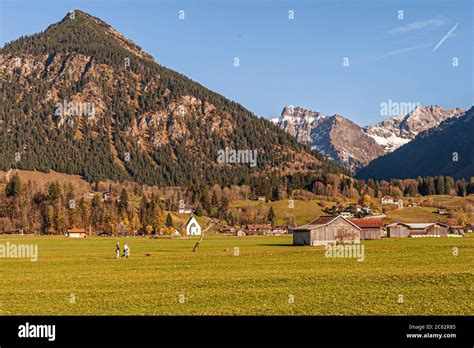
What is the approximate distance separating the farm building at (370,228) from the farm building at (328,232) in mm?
26620

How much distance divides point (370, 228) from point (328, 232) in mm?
33040

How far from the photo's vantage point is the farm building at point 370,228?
468 ft

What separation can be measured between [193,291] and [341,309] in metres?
11.9

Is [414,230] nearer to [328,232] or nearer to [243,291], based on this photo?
[328,232]

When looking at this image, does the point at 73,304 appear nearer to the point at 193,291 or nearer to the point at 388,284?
the point at 193,291

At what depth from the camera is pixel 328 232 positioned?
114 meters

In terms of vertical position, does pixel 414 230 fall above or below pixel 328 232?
below

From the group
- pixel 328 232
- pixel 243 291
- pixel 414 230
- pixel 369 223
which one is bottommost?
pixel 414 230

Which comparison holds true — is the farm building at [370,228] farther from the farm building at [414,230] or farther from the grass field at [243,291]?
the grass field at [243,291]

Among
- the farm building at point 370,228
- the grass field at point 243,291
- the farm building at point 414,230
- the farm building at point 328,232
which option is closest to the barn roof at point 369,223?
the farm building at point 370,228

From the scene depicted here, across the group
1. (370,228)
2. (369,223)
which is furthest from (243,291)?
(370,228)
